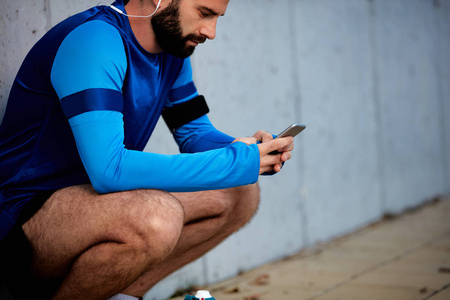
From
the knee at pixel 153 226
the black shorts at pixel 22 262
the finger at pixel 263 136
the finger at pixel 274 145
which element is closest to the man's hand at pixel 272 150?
the finger at pixel 274 145

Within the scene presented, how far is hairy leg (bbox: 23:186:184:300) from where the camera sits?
1972 mm

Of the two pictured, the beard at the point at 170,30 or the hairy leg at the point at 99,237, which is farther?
the beard at the point at 170,30

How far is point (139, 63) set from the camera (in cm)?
223

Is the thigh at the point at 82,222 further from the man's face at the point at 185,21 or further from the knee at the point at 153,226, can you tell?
the man's face at the point at 185,21

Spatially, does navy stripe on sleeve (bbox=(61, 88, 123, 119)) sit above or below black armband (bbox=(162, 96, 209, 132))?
above

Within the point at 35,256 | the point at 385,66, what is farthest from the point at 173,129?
the point at 385,66

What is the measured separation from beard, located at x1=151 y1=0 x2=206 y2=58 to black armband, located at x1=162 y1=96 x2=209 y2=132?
399 millimetres

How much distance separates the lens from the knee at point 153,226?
1.97 meters

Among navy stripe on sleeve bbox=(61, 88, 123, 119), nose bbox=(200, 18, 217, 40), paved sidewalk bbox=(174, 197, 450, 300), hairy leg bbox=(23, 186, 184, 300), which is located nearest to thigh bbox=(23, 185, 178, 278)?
hairy leg bbox=(23, 186, 184, 300)

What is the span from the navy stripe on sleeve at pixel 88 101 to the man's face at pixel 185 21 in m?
0.40

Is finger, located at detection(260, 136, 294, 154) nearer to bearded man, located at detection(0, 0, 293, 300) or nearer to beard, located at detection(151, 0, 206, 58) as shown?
bearded man, located at detection(0, 0, 293, 300)

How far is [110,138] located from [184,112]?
758mm

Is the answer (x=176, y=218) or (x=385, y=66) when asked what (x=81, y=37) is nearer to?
(x=176, y=218)

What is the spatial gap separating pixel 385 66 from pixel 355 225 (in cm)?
157
